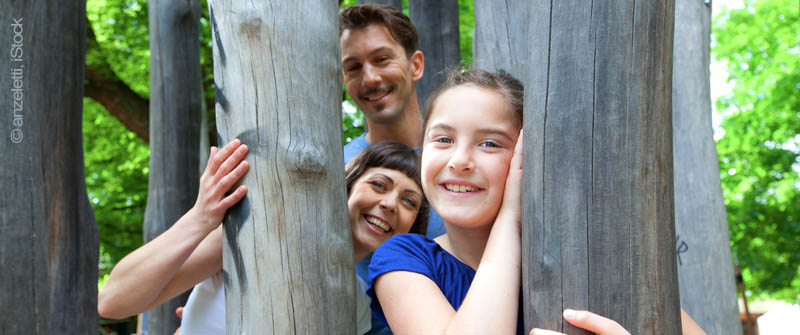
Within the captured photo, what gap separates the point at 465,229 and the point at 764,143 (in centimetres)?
1154

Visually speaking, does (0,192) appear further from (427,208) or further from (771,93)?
(771,93)

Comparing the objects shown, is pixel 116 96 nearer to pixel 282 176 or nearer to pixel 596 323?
pixel 282 176

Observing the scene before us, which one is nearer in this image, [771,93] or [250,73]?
[250,73]

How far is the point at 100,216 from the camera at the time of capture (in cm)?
1031

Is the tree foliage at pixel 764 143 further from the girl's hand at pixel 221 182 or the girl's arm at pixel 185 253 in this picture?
the girl's hand at pixel 221 182

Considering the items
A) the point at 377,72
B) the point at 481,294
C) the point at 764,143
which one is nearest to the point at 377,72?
the point at 377,72

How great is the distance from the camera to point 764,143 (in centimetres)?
1174

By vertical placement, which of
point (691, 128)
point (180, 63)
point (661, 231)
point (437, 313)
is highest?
point (180, 63)

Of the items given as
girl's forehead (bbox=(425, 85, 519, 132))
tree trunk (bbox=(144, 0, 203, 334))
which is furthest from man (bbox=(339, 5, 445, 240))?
tree trunk (bbox=(144, 0, 203, 334))

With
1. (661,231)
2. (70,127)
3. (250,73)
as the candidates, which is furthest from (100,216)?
(661,231)

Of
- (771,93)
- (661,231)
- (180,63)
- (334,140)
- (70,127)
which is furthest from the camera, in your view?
(771,93)

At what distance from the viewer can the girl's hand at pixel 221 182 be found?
1.84 metres

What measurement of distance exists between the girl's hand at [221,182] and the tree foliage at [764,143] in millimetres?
11216

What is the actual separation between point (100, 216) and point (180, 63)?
527cm
